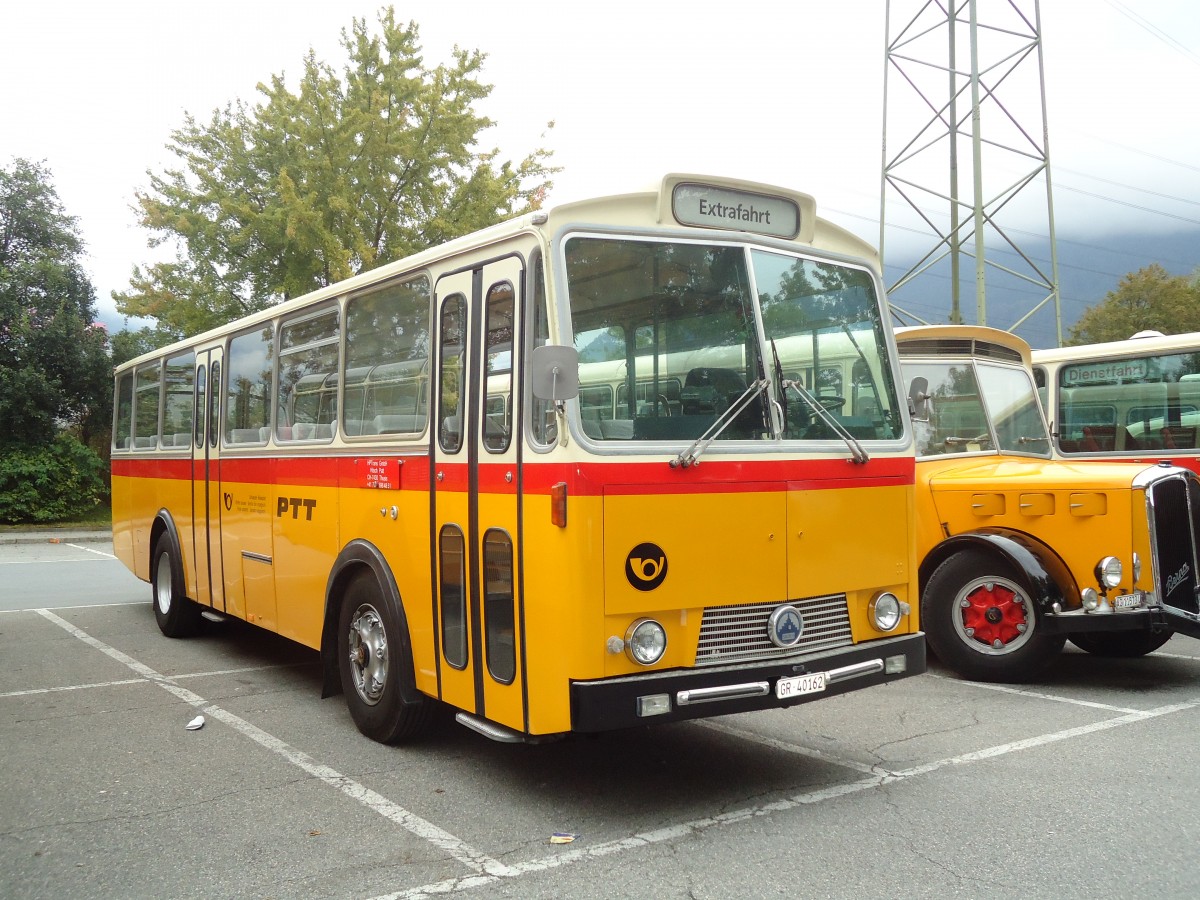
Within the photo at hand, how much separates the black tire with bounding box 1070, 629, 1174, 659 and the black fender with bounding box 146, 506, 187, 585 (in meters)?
7.89

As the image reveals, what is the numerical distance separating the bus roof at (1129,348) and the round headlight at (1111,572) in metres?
4.57

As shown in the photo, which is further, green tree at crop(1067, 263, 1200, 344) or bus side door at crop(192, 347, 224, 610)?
green tree at crop(1067, 263, 1200, 344)

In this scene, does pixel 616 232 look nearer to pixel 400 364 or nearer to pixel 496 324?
pixel 496 324

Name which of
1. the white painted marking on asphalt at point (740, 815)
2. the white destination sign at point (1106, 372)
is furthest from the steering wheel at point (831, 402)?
the white destination sign at point (1106, 372)

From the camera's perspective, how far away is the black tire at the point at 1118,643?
342 inches

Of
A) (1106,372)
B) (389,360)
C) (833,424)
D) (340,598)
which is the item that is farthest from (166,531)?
(1106,372)

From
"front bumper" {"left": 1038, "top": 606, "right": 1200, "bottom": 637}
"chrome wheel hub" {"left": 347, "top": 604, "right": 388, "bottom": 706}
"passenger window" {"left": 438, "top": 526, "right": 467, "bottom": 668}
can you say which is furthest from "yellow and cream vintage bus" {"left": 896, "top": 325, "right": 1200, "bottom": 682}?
"chrome wheel hub" {"left": 347, "top": 604, "right": 388, "bottom": 706}

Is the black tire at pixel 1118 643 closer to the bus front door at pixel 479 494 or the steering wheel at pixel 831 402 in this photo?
the steering wheel at pixel 831 402

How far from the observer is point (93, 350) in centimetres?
2431

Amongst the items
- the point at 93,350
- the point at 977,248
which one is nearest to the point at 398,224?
the point at 93,350

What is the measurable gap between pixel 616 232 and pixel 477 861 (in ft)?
9.54

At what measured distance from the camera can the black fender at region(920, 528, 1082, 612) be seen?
25.1 ft

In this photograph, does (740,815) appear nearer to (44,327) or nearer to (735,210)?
(735,210)

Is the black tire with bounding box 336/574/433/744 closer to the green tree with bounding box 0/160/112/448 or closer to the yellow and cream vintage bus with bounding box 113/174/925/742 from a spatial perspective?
the yellow and cream vintage bus with bounding box 113/174/925/742
